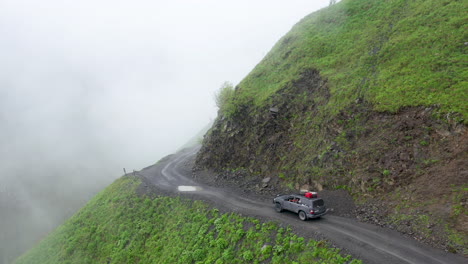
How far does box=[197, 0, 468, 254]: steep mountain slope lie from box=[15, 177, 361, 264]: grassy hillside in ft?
21.9

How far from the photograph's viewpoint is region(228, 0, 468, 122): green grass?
21.3 metres

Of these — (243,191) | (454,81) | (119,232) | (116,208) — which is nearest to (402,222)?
(454,81)

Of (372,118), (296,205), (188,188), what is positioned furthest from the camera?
(188,188)

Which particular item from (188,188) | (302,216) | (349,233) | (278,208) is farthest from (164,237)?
(349,233)

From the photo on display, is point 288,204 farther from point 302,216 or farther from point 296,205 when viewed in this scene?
point 302,216

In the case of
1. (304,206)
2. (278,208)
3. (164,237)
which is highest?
(164,237)

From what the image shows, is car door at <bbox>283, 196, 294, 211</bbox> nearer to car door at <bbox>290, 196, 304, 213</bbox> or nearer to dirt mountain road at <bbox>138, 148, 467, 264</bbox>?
car door at <bbox>290, 196, 304, 213</bbox>

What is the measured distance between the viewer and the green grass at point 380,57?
2133 centimetres

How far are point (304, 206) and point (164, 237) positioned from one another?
1441 cm

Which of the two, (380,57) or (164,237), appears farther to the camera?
(380,57)

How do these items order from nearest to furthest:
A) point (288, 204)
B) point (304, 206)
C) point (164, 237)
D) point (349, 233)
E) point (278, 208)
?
point (349, 233) < point (304, 206) < point (288, 204) < point (278, 208) < point (164, 237)

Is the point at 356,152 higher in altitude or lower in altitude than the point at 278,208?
higher

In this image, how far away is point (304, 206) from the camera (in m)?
19.0

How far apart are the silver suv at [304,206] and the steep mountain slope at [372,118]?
3227mm
